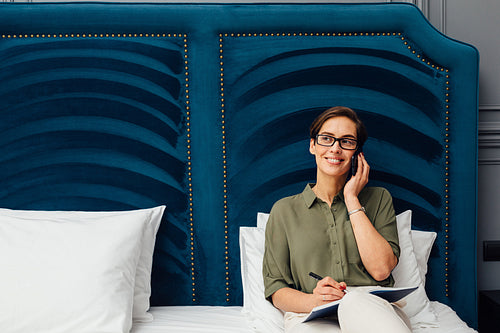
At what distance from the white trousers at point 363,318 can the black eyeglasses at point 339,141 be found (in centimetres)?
55

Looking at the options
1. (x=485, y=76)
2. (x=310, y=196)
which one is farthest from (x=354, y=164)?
(x=485, y=76)

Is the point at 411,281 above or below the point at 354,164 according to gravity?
below

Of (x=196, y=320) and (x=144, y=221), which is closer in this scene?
(x=196, y=320)

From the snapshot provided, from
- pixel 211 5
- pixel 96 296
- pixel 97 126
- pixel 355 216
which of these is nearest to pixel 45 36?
pixel 97 126

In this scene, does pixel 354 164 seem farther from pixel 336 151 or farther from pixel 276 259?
pixel 276 259

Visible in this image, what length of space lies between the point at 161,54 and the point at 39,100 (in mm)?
556

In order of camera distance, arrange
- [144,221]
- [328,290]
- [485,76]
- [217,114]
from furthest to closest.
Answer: [485,76] < [217,114] < [144,221] < [328,290]

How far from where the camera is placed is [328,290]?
4.57ft

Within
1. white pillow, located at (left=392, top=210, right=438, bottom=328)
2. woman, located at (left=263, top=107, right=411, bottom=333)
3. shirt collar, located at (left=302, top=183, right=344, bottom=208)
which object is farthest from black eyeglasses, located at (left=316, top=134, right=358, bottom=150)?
white pillow, located at (left=392, top=210, right=438, bottom=328)

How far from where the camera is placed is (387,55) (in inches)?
76.3

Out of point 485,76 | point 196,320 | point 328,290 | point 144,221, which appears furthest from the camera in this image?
point 485,76

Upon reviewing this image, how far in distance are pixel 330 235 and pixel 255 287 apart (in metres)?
0.37

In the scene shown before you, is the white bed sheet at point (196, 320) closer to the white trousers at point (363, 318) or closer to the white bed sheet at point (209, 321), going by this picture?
the white bed sheet at point (209, 321)

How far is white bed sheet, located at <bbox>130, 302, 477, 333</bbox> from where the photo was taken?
62.1 inches
